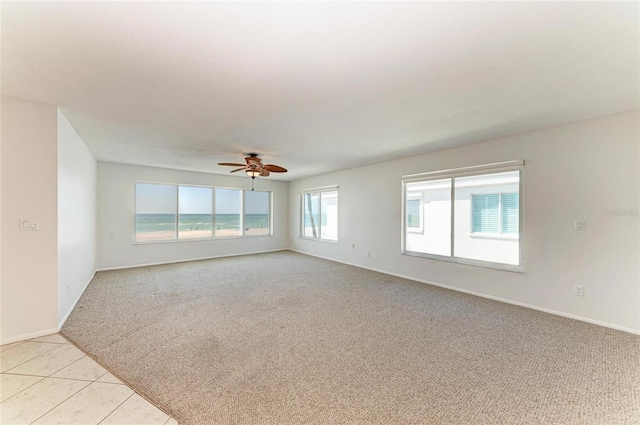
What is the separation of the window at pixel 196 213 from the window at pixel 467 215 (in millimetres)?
4727

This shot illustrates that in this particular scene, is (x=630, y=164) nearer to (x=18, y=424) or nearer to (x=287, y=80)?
(x=287, y=80)

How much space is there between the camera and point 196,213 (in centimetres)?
709

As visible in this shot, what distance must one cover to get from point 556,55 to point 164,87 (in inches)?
123

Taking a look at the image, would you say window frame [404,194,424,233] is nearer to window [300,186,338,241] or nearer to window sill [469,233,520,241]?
window sill [469,233,520,241]

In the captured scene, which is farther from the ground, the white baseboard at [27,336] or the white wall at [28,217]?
the white wall at [28,217]

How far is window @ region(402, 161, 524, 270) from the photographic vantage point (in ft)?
12.5

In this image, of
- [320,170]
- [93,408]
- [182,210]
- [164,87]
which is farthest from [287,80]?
[182,210]

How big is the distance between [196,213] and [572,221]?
758 cm

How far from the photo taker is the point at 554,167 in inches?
132

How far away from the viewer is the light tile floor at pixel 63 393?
1.65 meters

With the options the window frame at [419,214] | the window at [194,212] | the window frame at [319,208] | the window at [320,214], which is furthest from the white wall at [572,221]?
the window at [194,212]

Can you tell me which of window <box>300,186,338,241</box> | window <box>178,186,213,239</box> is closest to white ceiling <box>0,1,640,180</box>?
window <box>178,186,213,239</box>

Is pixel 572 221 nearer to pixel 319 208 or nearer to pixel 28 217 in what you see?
pixel 319 208

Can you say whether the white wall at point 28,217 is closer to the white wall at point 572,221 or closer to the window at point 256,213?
the window at point 256,213
